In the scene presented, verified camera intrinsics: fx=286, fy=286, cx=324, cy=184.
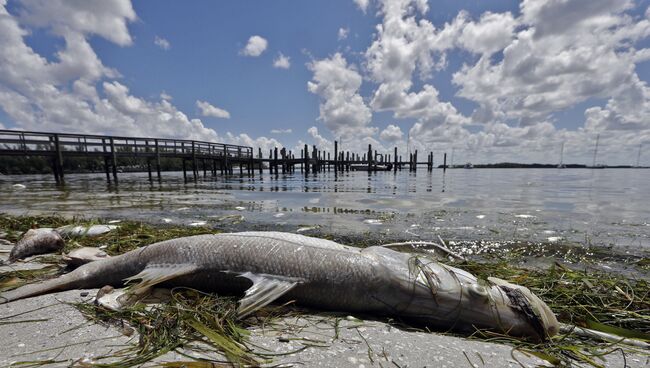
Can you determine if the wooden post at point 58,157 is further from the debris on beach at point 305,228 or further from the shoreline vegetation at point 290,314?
the debris on beach at point 305,228

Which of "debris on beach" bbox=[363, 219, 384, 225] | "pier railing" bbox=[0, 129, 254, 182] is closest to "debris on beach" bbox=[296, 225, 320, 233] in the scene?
"debris on beach" bbox=[363, 219, 384, 225]

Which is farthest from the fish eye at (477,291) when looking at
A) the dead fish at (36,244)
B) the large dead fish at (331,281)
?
the dead fish at (36,244)

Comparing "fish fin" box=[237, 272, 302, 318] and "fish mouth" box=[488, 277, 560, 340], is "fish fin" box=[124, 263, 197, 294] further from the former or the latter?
"fish mouth" box=[488, 277, 560, 340]

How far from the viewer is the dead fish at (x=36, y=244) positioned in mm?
4156

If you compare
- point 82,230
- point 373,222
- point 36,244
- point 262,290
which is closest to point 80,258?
point 36,244

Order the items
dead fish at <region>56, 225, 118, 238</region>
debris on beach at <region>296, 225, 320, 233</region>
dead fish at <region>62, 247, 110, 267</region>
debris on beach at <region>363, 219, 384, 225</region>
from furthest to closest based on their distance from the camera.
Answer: debris on beach at <region>363, 219, 384, 225</region>
debris on beach at <region>296, 225, 320, 233</region>
dead fish at <region>56, 225, 118, 238</region>
dead fish at <region>62, 247, 110, 267</region>

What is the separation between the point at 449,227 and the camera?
6867 mm

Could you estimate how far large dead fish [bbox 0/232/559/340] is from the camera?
2479 mm

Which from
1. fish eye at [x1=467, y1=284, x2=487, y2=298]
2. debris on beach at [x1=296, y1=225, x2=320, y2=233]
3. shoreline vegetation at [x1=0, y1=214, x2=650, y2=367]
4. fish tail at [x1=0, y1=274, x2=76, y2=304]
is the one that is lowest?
debris on beach at [x1=296, y1=225, x2=320, y2=233]

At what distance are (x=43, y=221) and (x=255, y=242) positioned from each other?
280 inches

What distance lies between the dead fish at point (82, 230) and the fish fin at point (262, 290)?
4.55m

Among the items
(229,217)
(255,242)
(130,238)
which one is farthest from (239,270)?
(229,217)

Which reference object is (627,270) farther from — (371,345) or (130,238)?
(130,238)

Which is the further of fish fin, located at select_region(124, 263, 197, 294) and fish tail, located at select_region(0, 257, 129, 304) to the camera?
fish tail, located at select_region(0, 257, 129, 304)
